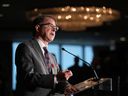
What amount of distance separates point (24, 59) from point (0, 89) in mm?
7527

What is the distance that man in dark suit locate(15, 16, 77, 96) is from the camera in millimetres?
2508

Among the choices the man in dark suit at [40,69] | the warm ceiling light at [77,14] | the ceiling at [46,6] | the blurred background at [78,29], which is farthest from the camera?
the warm ceiling light at [77,14]

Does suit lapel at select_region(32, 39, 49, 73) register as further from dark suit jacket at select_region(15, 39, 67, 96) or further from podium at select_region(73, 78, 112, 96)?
podium at select_region(73, 78, 112, 96)

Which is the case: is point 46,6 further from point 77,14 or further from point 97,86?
point 97,86

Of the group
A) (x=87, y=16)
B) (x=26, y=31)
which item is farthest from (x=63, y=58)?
(x=87, y=16)

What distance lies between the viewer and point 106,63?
45.9ft

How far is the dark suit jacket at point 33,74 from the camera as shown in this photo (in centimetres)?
251

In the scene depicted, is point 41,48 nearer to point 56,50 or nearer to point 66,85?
point 66,85

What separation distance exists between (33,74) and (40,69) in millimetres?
105

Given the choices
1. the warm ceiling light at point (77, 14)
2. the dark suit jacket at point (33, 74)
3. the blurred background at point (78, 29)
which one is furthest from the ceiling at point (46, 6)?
the dark suit jacket at point (33, 74)

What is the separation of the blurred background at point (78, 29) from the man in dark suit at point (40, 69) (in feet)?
11.8

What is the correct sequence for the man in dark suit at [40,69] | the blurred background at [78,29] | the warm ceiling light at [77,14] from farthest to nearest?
the warm ceiling light at [77,14], the blurred background at [78,29], the man in dark suit at [40,69]

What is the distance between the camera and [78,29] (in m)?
15.3

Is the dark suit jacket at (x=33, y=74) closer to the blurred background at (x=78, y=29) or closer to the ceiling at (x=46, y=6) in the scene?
the blurred background at (x=78, y=29)
